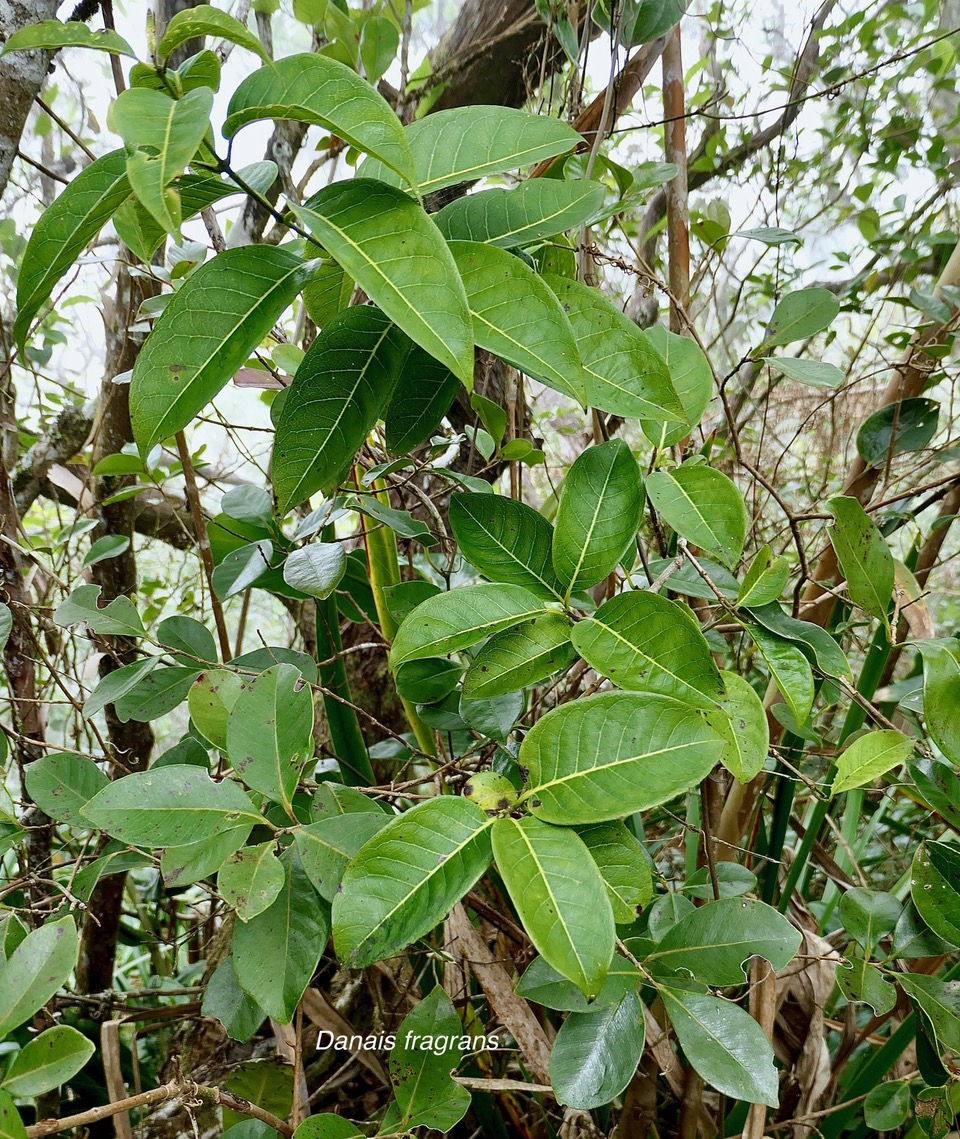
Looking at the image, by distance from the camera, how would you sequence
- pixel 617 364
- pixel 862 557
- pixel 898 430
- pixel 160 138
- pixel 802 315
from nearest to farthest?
pixel 160 138, pixel 617 364, pixel 862 557, pixel 802 315, pixel 898 430

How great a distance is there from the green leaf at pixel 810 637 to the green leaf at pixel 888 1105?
0.34 metres

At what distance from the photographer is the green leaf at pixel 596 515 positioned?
0.37 m

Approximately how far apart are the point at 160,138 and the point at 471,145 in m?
0.14

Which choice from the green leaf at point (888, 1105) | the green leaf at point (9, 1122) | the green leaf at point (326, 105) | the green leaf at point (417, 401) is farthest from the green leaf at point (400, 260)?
the green leaf at point (888, 1105)

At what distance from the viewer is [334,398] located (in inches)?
13.8

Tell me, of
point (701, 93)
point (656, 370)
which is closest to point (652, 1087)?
point (656, 370)

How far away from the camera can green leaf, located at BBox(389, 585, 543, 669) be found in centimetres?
34

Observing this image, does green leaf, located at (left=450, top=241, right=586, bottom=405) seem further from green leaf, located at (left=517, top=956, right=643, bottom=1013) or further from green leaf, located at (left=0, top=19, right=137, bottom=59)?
green leaf, located at (left=517, top=956, right=643, bottom=1013)

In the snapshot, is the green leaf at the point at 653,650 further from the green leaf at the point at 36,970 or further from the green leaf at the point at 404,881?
the green leaf at the point at 36,970

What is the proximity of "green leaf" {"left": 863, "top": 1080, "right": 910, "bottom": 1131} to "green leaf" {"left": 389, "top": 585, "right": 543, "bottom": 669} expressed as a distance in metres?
0.47

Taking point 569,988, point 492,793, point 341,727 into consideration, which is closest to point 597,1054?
point 569,988

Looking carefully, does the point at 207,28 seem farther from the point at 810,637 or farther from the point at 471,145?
the point at 810,637

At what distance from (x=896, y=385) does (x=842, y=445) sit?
103cm

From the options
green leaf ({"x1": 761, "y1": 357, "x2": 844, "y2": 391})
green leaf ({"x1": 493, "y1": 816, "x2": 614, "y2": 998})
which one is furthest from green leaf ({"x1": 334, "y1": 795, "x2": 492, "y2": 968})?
green leaf ({"x1": 761, "y1": 357, "x2": 844, "y2": 391})
